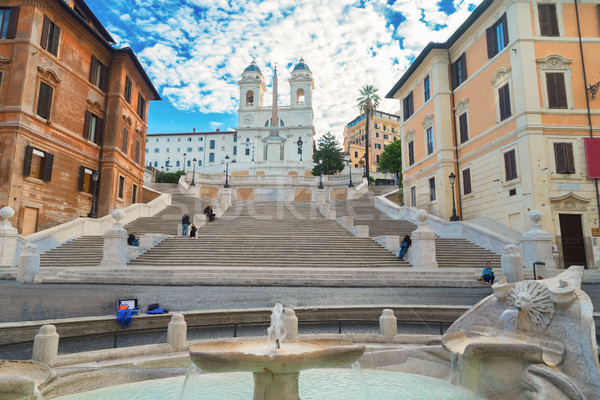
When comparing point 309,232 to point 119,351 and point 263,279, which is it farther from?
point 119,351

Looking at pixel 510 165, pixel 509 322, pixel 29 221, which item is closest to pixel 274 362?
pixel 509 322

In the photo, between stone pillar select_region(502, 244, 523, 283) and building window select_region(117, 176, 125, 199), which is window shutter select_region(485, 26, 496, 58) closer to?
stone pillar select_region(502, 244, 523, 283)

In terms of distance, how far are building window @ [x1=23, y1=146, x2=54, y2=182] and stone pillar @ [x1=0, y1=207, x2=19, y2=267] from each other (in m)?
4.54

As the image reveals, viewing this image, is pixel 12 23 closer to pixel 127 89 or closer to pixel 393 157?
pixel 127 89

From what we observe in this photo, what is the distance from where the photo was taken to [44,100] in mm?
22031

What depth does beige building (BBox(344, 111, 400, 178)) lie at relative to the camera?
8681 centimetres

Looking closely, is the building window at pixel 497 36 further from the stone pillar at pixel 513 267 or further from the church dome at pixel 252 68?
the church dome at pixel 252 68

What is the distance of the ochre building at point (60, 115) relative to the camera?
2023 centimetres

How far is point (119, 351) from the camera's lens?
5.50m

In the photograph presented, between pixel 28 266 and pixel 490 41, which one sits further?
pixel 490 41

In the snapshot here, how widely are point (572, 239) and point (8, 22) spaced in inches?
1262

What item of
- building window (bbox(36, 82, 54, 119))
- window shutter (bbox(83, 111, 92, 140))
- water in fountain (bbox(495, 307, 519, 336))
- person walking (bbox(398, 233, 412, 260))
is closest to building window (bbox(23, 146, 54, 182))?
building window (bbox(36, 82, 54, 119))

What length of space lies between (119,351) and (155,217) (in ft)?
75.1

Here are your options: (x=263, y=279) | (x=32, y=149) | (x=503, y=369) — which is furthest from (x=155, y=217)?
(x=503, y=369)
